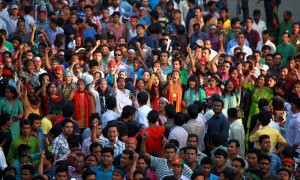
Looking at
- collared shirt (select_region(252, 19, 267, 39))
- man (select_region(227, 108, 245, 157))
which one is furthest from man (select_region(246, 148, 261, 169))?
collared shirt (select_region(252, 19, 267, 39))

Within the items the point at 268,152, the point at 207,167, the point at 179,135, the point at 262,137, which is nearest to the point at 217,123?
the point at 179,135

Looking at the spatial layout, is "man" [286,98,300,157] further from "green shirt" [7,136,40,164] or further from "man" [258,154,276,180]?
"green shirt" [7,136,40,164]

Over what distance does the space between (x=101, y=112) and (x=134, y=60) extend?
201 cm

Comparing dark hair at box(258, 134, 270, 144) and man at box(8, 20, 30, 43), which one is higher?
man at box(8, 20, 30, 43)

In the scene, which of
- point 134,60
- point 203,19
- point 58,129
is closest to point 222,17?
point 203,19

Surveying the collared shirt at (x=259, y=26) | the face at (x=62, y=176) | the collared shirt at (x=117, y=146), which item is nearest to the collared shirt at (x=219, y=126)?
the collared shirt at (x=117, y=146)

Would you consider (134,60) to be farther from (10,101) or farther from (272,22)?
(272,22)

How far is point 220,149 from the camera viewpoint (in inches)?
711

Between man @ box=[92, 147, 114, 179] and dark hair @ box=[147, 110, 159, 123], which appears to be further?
dark hair @ box=[147, 110, 159, 123]

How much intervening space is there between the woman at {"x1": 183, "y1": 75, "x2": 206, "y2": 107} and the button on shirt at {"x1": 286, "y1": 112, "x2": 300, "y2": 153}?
2.50 meters

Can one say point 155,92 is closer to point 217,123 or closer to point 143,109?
point 143,109

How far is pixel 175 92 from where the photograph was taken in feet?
71.9

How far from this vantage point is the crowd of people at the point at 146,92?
1798 centimetres

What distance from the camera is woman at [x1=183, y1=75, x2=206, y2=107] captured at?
21766 mm
